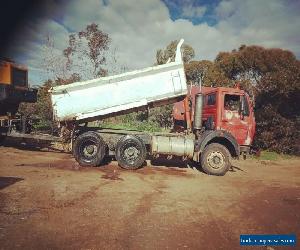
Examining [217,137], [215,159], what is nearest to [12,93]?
[217,137]

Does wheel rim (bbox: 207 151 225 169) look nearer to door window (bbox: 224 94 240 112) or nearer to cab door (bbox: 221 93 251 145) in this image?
cab door (bbox: 221 93 251 145)

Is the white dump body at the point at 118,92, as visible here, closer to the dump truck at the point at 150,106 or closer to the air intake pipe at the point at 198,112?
the dump truck at the point at 150,106

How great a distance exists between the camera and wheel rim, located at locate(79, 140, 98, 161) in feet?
33.9

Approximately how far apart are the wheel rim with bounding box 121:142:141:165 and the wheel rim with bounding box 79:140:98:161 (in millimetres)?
1036

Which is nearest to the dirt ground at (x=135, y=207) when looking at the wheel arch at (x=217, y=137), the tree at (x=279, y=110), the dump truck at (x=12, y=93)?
the wheel arch at (x=217, y=137)

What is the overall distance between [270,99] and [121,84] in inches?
418

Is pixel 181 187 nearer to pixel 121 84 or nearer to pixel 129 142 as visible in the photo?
pixel 129 142

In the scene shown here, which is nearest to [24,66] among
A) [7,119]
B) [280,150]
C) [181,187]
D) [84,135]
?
[7,119]

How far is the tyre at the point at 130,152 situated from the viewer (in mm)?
10109

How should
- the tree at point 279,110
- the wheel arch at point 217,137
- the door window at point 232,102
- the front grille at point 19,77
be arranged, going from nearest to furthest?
the wheel arch at point 217,137
the door window at point 232,102
the front grille at point 19,77
the tree at point 279,110

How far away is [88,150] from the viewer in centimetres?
1041

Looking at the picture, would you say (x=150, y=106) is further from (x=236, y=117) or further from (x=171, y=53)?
(x=171, y=53)

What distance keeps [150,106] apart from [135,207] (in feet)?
15.9

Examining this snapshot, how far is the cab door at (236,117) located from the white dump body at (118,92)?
1.62m
